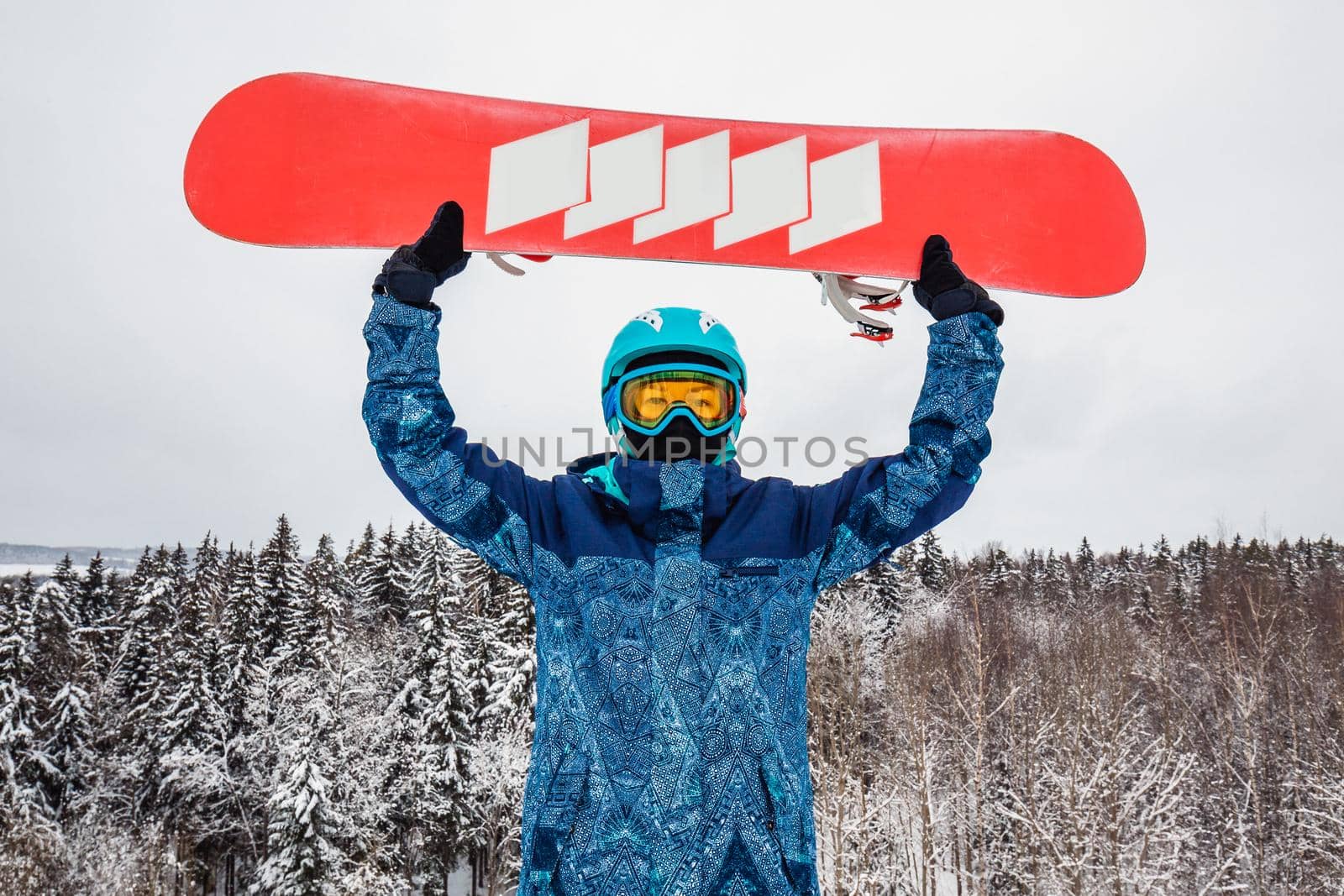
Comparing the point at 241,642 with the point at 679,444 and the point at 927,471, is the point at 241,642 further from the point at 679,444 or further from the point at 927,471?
the point at 927,471

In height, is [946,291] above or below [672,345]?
above

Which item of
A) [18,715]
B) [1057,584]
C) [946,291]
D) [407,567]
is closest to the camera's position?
[946,291]

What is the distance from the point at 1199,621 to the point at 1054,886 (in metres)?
23.8

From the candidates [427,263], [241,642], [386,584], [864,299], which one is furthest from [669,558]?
[386,584]

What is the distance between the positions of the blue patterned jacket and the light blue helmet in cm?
21

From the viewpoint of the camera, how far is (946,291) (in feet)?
6.30

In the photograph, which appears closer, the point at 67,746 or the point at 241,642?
the point at 67,746

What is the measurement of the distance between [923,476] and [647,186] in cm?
164

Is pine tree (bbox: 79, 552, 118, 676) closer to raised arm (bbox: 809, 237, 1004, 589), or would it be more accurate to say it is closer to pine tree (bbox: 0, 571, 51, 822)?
pine tree (bbox: 0, 571, 51, 822)

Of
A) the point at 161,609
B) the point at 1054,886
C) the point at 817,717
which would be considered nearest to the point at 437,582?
the point at 161,609

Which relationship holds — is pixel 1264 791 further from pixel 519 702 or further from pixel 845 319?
pixel 845 319

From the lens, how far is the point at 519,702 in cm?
1433

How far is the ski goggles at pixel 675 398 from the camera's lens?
5.88 feet

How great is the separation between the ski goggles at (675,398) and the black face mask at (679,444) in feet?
0.05
